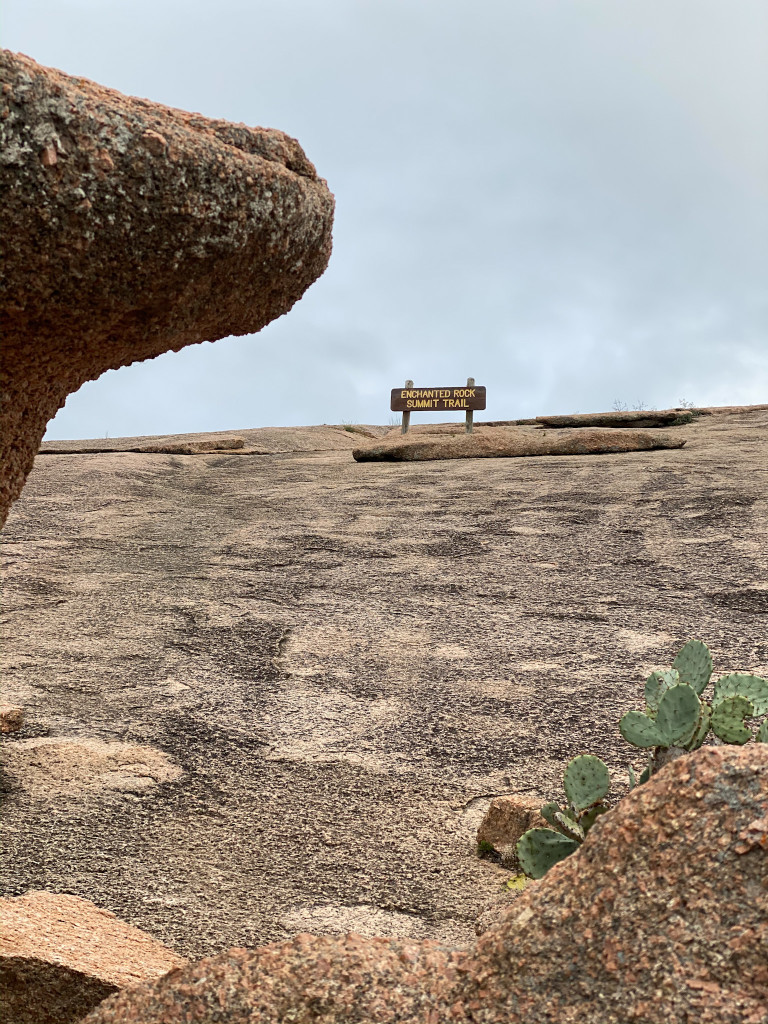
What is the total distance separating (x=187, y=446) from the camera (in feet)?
36.8

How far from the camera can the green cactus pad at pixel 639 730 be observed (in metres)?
2.15

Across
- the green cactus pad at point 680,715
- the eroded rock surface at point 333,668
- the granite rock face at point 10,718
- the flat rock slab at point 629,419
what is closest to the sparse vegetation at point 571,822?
the green cactus pad at point 680,715

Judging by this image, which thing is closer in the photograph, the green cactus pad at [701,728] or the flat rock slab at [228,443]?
the green cactus pad at [701,728]

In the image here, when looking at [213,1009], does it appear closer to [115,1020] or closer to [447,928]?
[115,1020]

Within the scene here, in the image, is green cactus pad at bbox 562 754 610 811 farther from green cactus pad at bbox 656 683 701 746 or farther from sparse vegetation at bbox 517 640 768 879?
green cactus pad at bbox 656 683 701 746

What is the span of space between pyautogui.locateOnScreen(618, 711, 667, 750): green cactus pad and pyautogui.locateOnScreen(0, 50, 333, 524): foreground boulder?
1279 mm

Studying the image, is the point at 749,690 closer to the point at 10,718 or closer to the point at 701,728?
the point at 701,728

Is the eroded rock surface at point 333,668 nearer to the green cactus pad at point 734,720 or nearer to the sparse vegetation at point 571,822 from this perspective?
the sparse vegetation at point 571,822

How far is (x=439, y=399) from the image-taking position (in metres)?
12.8

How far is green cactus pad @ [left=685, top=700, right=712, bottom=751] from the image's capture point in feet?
6.98

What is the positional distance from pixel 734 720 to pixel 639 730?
24cm

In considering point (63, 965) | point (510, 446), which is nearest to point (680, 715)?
point (63, 965)

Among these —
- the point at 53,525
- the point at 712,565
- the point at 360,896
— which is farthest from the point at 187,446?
the point at 360,896

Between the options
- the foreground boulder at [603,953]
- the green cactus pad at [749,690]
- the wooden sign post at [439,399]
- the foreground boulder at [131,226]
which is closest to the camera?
the foreground boulder at [603,953]
